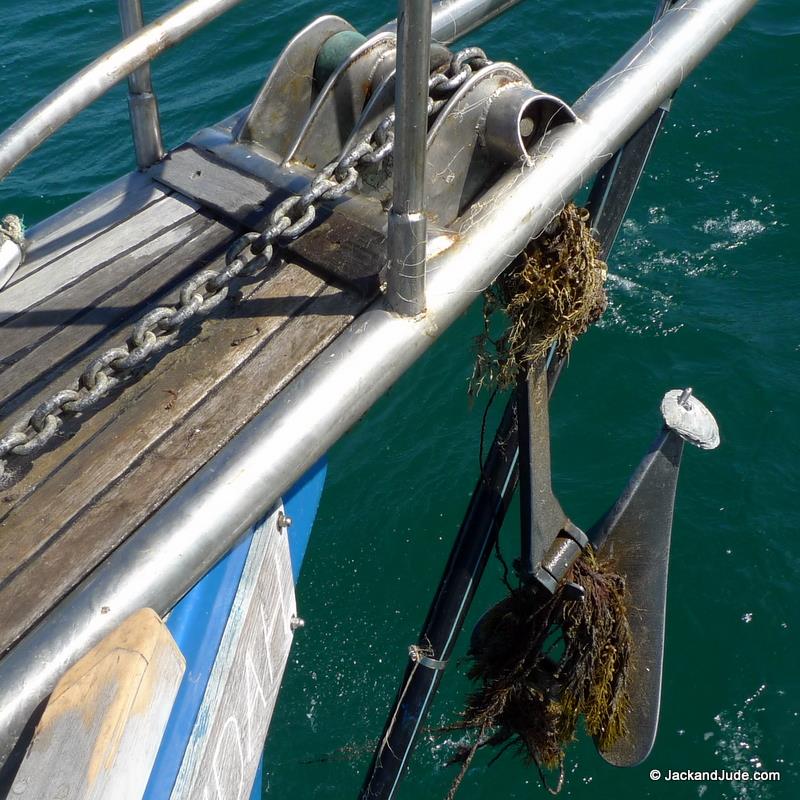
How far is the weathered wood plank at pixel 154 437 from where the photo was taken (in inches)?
72.3

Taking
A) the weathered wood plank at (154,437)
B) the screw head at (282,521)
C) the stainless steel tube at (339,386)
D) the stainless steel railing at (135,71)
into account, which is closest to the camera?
the stainless steel tube at (339,386)

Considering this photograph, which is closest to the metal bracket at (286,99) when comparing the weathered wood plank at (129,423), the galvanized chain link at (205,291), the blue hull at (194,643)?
the galvanized chain link at (205,291)

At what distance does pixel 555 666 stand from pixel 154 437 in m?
1.87

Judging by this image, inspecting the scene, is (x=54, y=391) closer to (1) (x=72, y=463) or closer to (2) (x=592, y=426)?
(1) (x=72, y=463)

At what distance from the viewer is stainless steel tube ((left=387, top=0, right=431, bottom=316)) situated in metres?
1.50

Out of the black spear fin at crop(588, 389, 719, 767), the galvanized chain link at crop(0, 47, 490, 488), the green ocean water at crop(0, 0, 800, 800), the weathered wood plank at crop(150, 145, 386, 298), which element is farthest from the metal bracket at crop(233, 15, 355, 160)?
the green ocean water at crop(0, 0, 800, 800)

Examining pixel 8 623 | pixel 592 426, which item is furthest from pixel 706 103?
pixel 8 623

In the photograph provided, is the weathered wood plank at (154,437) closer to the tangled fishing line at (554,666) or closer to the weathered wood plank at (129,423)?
the weathered wood plank at (129,423)

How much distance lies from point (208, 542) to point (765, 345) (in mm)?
5944

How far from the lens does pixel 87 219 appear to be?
2.94m

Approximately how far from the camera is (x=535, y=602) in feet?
10.4

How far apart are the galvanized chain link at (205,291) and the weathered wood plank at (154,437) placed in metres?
0.07

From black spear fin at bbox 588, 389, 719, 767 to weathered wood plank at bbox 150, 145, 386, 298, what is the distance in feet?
4.48

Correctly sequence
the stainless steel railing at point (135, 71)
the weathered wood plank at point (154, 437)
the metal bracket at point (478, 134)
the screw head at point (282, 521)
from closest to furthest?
the weathered wood plank at point (154, 437)
the stainless steel railing at point (135, 71)
the metal bracket at point (478, 134)
the screw head at point (282, 521)
